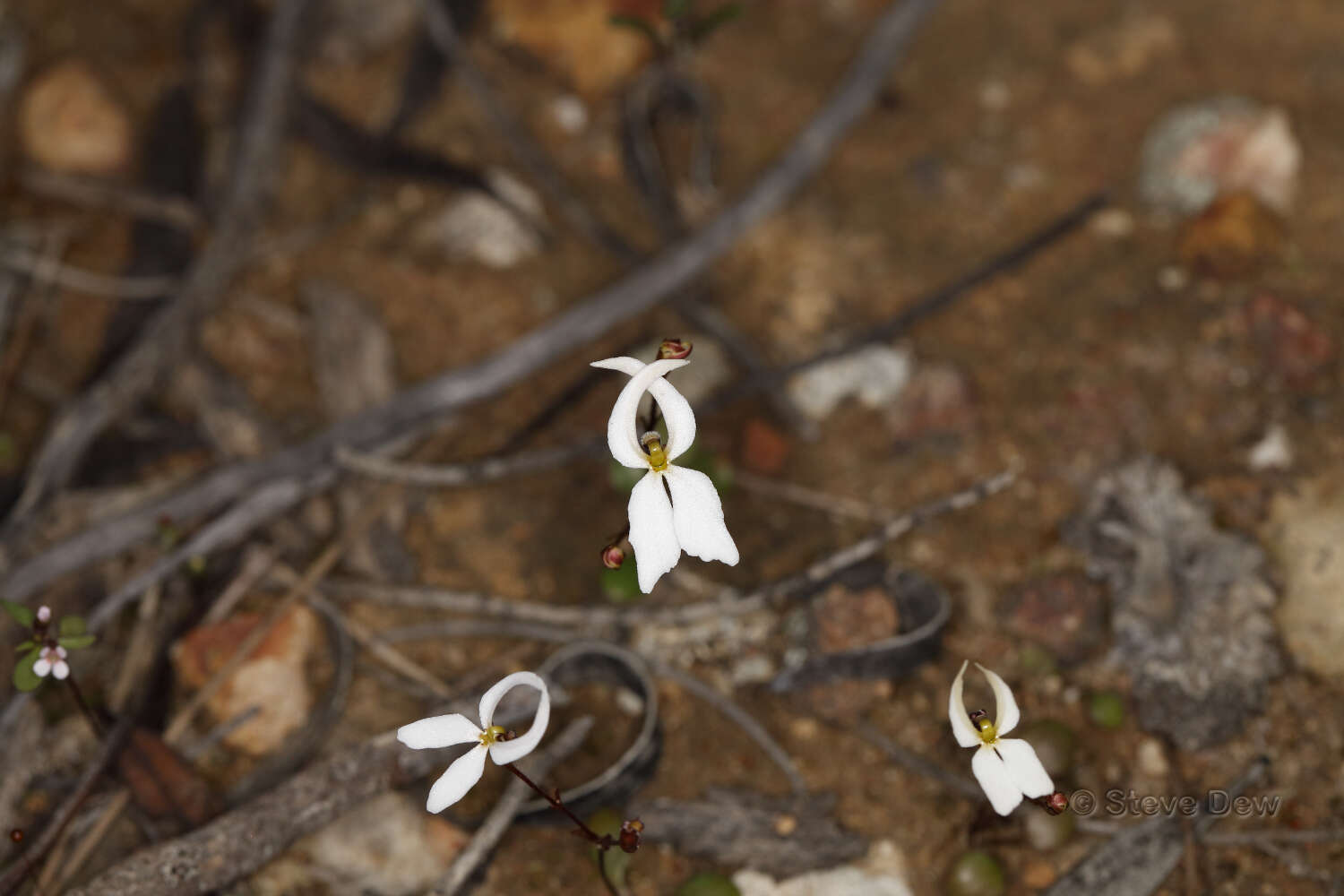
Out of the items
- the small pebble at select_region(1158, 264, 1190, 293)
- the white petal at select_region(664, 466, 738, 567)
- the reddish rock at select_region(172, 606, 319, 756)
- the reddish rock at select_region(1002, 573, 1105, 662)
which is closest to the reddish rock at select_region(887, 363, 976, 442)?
the reddish rock at select_region(1002, 573, 1105, 662)

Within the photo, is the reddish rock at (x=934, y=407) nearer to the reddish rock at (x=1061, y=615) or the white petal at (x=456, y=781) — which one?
the reddish rock at (x=1061, y=615)

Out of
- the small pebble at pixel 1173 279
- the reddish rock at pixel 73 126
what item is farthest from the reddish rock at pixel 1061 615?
the reddish rock at pixel 73 126

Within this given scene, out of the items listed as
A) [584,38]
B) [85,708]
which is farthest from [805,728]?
[584,38]

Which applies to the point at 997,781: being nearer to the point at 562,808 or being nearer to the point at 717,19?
the point at 562,808

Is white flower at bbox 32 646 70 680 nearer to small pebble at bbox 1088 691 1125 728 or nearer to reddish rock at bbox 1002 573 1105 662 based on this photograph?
reddish rock at bbox 1002 573 1105 662

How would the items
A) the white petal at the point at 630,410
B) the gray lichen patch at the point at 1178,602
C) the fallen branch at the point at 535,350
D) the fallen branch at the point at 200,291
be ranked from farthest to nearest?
the fallen branch at the point at 200,291
the fallen branch at the point at 535,350
the gray lichen patch at the point at 1178,602
the white petal at the point at 630,410

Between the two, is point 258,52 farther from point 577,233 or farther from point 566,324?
point 566,324

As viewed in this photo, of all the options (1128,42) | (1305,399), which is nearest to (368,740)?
(1305,399)
